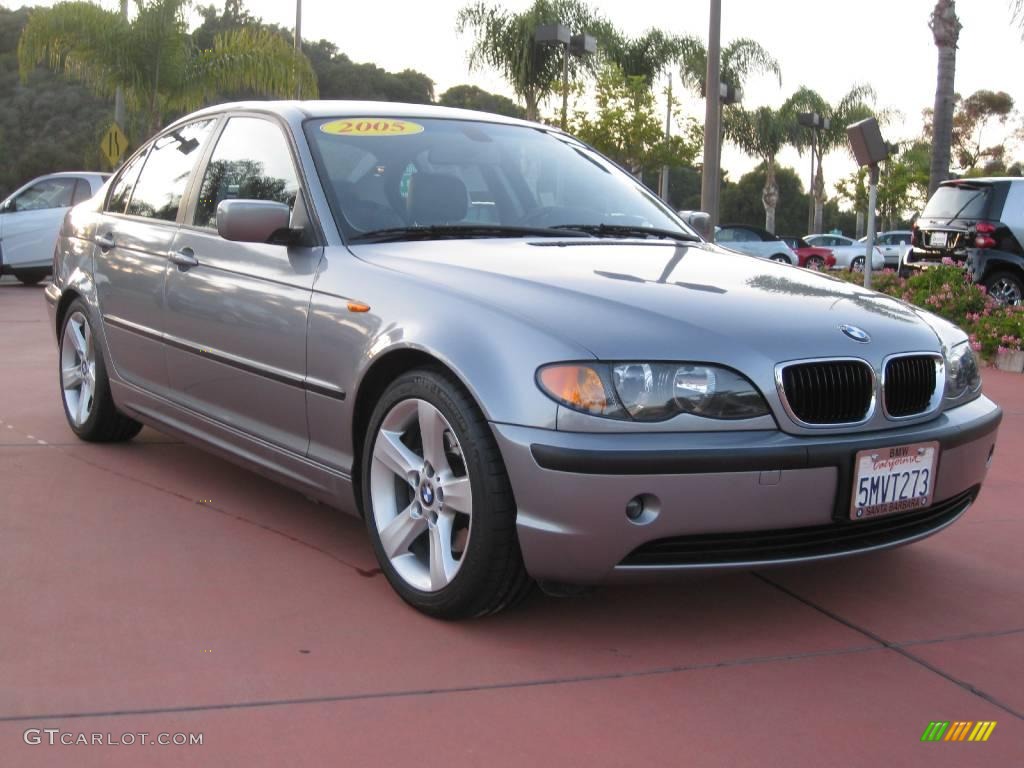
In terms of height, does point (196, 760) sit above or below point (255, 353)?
below

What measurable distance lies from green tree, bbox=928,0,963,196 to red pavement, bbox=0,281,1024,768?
15.0 metres

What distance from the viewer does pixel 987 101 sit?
2323 inches

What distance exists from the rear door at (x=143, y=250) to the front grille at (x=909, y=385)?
9.05 feet

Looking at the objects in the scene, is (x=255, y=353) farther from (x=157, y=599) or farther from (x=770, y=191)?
(x=770, y=191)

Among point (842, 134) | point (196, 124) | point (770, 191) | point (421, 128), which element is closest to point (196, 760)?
point (421, 128)

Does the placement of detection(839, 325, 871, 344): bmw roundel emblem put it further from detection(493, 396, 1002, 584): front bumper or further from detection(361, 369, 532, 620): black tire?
detection(361, 369, 532, 620): black tire

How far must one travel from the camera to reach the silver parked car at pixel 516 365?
3.07 meters

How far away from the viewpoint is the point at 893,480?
3316 millimetres

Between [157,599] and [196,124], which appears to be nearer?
[157,599]

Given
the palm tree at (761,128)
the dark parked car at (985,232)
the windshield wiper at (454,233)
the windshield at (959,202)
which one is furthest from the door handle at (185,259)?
the palm tree at (761,128)

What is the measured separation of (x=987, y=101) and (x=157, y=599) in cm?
6198

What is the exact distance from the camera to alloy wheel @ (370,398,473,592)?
3.37 m

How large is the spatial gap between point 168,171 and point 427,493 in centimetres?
241

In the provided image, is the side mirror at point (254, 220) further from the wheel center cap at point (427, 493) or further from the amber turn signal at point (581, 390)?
the amber turn signal at point (581, 390)
